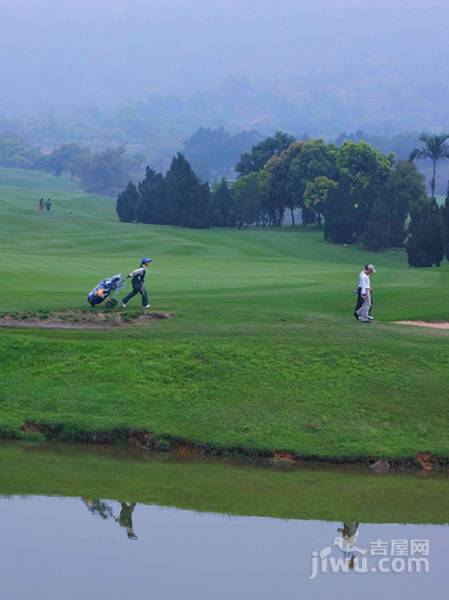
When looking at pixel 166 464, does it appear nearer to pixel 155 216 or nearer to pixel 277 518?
pixel 277 518

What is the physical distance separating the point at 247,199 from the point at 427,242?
34895 mm

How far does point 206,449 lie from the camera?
27672mm

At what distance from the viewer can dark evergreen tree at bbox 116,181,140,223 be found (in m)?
121

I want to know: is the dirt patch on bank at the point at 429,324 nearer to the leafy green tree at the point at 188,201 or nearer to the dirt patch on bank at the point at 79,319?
the dirt patch on bank at the point at 79,319

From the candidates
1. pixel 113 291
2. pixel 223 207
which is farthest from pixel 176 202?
pixel 113 291

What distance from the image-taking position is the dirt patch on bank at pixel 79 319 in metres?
35.0

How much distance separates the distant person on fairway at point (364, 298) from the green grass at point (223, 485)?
11.2 m

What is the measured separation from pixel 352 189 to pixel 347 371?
76662mm

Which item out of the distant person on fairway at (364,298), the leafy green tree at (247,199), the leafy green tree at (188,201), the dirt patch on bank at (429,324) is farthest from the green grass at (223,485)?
the leafy green tree at (247,199)

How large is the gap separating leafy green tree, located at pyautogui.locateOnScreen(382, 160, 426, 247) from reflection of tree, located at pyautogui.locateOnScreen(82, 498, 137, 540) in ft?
258

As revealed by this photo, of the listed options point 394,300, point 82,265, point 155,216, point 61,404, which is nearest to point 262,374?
point 61,404

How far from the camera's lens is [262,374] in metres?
31.2

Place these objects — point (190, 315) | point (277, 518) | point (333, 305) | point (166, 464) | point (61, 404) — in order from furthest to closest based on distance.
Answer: point (333, 305)
point (190, 315)
point (61, 404)
point (166, 464)
point (277, 518)

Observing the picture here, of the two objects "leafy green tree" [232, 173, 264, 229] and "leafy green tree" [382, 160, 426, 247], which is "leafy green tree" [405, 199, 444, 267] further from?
"leafy green tree" [232, 173, 264, 229]
